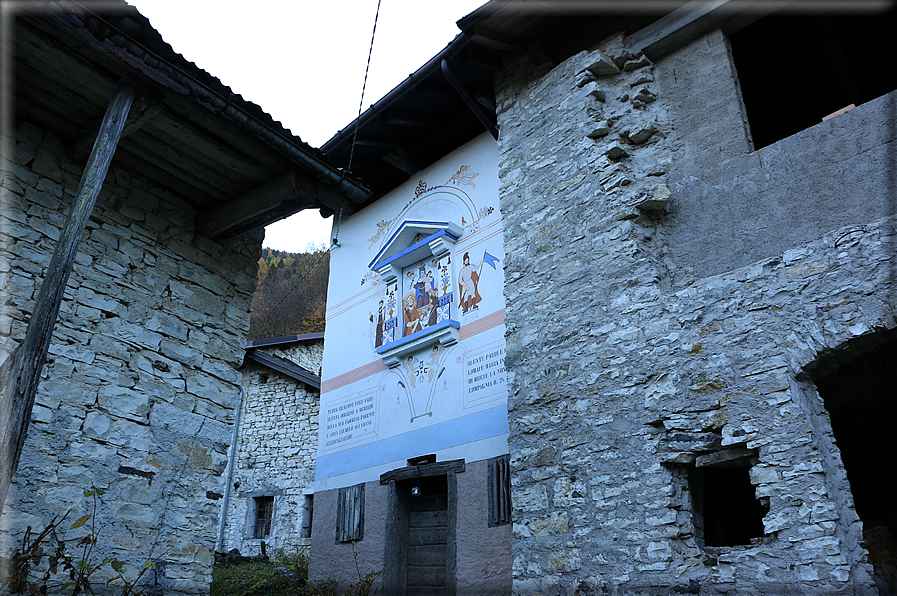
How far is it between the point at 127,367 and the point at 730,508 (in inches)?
201

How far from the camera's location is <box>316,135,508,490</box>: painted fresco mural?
701 cm

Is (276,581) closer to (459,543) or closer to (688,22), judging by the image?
(459,543)

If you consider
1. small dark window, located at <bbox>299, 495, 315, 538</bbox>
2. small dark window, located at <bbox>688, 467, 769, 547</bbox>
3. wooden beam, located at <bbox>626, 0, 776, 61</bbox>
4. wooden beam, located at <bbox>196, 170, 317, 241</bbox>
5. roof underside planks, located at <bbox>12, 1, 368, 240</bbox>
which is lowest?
small dark window, located at <bbox>688, 467, 769, 547</bbox>

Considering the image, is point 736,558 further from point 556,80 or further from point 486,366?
point 556,80

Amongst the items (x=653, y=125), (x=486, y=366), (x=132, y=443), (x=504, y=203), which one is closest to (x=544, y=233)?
(x=504, y=203)

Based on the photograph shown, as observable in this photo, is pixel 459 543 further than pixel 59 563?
Yes

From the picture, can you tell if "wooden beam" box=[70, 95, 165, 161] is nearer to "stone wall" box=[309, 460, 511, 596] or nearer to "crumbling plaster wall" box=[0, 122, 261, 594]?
"crumbling plaster wall" box=[0, 122, 261, 594]

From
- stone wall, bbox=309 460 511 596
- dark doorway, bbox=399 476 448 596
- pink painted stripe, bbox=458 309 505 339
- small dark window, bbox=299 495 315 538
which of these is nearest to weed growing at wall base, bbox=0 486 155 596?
stone wall, bbox=309 460 511 596

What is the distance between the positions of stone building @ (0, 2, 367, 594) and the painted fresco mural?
253 cm

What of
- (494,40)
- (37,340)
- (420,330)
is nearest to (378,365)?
(420,330)

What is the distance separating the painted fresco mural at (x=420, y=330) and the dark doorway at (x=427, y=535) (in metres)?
0.42

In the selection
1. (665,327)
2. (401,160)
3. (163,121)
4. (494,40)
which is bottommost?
(665,327)

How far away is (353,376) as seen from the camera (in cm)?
864

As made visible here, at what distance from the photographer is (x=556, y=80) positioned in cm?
596
